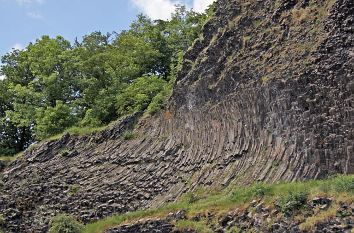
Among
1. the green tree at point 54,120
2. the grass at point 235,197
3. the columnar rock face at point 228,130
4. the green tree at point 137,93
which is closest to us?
the grass at point 235,197

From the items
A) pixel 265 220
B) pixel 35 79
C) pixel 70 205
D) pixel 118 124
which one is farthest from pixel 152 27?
pixel 265 220

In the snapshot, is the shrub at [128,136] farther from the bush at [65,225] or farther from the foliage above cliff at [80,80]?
the bush at [65,225]

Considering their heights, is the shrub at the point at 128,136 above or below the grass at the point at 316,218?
above

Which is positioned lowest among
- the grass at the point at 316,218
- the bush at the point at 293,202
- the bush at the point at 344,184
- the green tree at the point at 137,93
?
the grass at the point at 316,218

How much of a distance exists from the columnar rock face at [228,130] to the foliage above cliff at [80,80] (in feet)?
13.8

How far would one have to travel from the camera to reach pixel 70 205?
26672mm

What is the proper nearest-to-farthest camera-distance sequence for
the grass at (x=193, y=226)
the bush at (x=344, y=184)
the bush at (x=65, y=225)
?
1. the bush at (x=344, y=184)
2. the grass at (x=193, y=226)
3. the bush at (x=65, y=225)

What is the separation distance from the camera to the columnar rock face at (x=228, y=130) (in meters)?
20.7

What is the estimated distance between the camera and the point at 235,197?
20422mm

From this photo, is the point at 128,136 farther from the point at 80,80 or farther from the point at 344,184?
the point at 344,184

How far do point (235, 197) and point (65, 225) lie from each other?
8110mm

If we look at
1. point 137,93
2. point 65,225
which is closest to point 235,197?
point 65,225

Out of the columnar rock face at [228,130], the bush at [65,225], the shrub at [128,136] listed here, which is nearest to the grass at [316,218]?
the columnar rock face at [228,130]

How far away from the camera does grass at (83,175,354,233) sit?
56.6 feet
